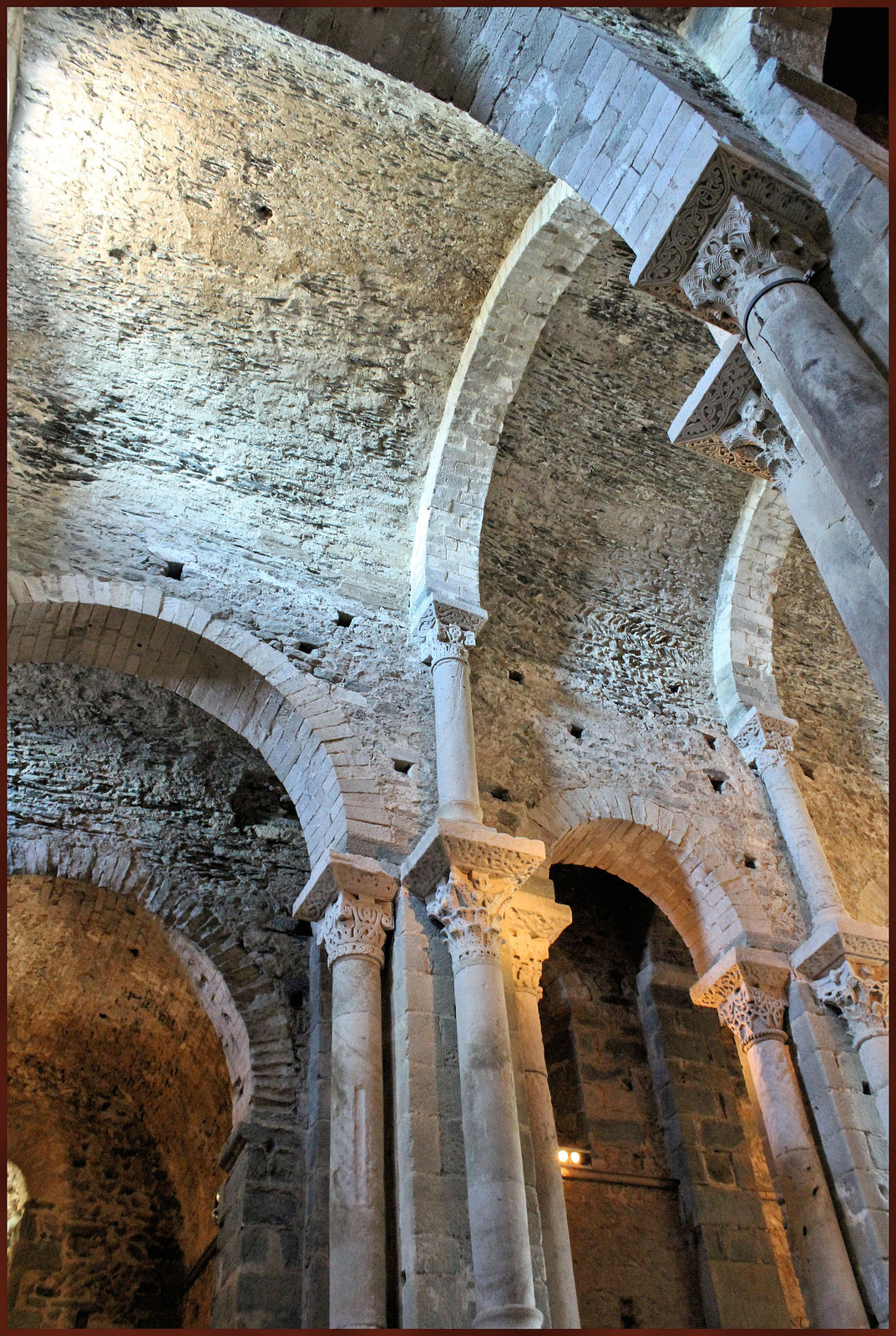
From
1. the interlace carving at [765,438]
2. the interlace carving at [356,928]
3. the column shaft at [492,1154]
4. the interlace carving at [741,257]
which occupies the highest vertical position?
the interlace carving at [741,257]

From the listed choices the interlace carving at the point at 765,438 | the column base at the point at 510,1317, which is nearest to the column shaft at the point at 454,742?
the column base at the point at 510,1317

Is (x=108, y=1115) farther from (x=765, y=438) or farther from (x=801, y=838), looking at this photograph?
(x=765, y=438)

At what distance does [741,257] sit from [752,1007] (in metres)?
4.73

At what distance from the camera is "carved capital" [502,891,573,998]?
6.33 metres

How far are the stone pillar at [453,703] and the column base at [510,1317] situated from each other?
96.4 inches

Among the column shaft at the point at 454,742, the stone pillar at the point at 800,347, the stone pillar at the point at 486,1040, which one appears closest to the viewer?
the stone pillar at the point at 800,347

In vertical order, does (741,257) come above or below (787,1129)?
above

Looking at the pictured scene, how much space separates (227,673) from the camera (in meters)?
6.75

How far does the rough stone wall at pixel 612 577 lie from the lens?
25.2 feet

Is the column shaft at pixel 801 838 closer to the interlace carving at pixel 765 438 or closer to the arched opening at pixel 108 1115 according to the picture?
the interlace carving at pixel 765 438

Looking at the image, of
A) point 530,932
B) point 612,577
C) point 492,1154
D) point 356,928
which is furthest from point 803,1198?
point 612,577

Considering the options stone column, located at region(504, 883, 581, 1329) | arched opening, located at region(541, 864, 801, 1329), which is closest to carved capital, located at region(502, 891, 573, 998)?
stone column, located at region(504, 883, 581, 1329)

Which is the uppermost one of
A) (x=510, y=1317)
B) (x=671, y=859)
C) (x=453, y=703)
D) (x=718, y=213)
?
(x=453, y=703)

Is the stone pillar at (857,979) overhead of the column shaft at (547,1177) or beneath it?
overhead
